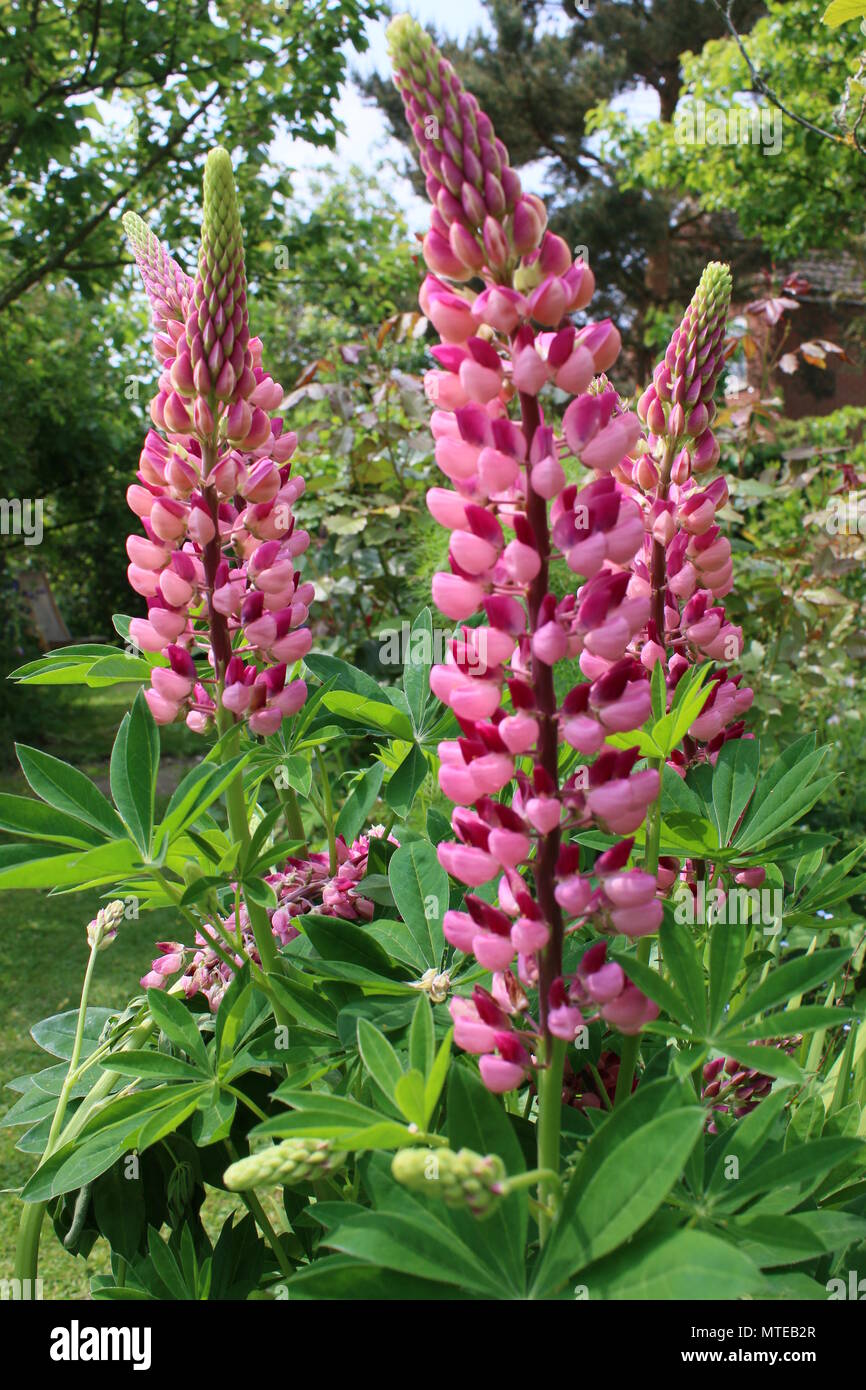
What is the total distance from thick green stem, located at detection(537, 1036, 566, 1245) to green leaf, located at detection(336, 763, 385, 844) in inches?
20.1

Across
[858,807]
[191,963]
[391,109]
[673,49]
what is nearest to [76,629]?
[391,109]

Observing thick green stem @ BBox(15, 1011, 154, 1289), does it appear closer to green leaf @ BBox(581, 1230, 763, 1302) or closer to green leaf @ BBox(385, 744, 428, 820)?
green leaf @ BBox(385, 744, 428, 820)

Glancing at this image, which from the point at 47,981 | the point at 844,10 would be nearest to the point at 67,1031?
the point at 844,10

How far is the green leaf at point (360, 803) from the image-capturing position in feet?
4.33

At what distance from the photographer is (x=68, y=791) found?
1.10m

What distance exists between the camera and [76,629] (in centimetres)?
1549

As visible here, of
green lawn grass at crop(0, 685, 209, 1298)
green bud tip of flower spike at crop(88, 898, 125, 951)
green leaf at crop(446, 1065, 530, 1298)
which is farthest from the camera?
green lawn grass at crop(0, 685, 209, 1298)

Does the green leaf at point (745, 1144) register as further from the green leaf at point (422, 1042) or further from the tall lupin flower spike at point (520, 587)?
the green leaf at point (422, 1042)

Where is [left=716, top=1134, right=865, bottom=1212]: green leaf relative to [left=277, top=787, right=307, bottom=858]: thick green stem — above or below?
below

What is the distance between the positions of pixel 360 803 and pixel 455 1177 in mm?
705

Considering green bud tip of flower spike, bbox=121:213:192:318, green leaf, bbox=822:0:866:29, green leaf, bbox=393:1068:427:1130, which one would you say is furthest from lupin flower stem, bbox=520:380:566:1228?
green leaf, bbox=822:0:866:29

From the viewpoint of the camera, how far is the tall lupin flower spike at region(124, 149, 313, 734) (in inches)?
47.0

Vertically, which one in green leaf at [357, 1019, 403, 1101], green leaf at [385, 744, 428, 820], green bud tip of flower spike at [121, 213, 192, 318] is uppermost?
green bud tip of flower spike at [121, 213, 192, 318]
